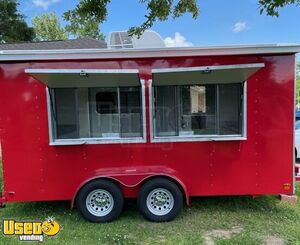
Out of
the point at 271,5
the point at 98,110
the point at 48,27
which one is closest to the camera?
the point at 271,5

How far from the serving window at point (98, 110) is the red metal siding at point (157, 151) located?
12 centimetres

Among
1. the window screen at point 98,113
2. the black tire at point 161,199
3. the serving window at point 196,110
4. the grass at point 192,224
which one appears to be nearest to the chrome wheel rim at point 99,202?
the grass at point 192,224

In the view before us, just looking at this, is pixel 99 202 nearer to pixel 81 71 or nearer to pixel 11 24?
pixel 81 71

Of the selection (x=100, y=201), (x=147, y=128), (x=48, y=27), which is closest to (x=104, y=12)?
(x=147, y=128)

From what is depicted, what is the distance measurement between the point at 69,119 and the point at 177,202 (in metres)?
2.09

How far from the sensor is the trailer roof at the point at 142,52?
16.4 feet

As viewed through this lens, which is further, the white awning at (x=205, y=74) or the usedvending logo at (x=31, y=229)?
the white awning at (x=205, y=74)

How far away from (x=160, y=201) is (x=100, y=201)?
920 mm

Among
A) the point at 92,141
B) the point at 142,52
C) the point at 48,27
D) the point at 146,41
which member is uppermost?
the point at 48,27

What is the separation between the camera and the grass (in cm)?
460

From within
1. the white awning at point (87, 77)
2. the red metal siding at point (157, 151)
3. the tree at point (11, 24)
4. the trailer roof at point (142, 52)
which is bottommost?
the red metal siding at point (157, 151)

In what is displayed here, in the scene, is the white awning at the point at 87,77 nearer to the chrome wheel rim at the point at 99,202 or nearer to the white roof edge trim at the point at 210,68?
the white roof edge trim at the point at 210,68

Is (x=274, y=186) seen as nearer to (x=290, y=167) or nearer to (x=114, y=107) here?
(x=290, y=167)

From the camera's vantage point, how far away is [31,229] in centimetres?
485
